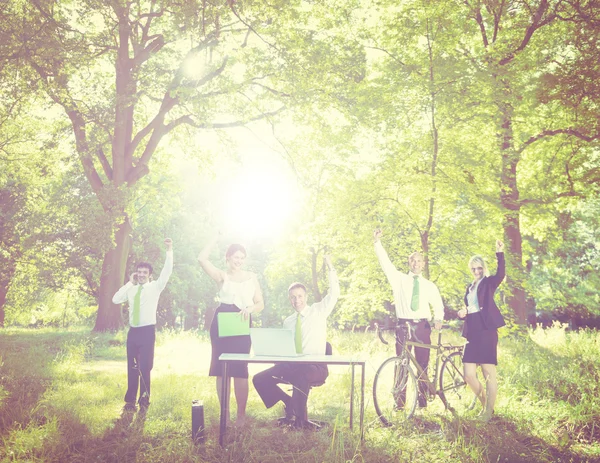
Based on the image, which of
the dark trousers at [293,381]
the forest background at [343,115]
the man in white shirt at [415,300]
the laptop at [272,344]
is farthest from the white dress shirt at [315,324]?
the forest background at [343,115]

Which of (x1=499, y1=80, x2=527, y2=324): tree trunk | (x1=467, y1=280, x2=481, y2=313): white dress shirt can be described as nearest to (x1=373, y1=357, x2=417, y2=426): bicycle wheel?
(x1=467, y1=280, x2=481, y2=313): white dress shirt

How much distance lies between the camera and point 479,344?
656cm

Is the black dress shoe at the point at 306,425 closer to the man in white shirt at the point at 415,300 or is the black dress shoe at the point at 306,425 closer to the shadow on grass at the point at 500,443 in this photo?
the shadow on grass at the point at 500,443

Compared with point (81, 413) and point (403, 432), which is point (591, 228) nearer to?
point (403, 432)

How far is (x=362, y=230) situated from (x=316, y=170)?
532 cm

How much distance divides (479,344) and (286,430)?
2727mm

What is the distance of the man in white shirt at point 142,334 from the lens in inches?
260

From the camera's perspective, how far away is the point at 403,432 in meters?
5.82

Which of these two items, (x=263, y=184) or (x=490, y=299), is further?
(x=263, y=184)

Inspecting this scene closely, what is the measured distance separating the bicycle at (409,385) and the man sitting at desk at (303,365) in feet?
2.89

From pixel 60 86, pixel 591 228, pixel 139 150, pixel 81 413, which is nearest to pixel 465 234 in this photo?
pixel 81 413

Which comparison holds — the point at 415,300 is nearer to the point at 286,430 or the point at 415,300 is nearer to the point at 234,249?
the point at 286,430

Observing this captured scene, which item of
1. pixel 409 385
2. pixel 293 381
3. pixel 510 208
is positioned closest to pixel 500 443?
pixel 409 385

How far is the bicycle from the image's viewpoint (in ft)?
20.6
